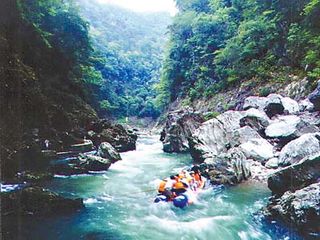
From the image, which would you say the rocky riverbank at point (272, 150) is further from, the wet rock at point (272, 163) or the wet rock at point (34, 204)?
the wet rock at point (34, 204)

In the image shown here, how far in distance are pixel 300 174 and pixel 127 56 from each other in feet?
83.8

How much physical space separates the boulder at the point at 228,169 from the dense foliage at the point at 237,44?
18.7 ft

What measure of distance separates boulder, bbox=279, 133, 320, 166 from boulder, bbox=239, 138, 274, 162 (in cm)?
87

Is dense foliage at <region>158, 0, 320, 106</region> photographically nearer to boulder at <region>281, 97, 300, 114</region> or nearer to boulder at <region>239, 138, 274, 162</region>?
boulder at <region>281, 97, 300, 114</region>

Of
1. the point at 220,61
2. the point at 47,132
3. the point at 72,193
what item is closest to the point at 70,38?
the point at 47,132

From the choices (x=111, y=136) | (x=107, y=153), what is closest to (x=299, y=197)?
(x=107, y=153)

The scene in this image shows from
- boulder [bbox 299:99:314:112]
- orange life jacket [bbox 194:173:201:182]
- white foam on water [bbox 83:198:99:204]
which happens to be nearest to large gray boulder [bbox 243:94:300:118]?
boulder [bbox 299:99:314:112]

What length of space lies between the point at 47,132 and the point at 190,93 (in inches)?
507

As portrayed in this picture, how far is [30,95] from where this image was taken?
8.66m

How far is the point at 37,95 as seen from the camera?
355 inches

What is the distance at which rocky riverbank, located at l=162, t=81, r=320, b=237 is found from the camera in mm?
5051

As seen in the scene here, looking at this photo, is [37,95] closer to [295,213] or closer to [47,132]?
[47,132]

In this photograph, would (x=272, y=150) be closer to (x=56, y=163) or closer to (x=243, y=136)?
(x=243, y=136)

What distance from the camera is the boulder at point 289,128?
29.4 ft
